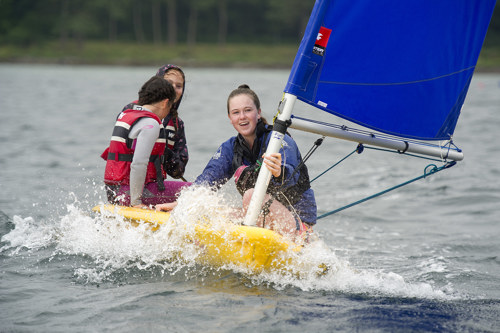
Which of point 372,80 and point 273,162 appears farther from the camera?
point 372,80

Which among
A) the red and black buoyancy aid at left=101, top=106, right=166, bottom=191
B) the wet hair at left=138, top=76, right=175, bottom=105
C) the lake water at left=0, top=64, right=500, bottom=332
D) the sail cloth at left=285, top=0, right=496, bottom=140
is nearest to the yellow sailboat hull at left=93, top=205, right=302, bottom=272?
the lake water at left=0, top=64, right=500, bottom=332

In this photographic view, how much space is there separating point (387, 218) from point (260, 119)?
137 inches

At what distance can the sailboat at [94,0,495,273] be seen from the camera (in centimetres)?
405

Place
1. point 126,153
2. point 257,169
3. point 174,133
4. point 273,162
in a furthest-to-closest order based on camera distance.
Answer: point 174,133
point 126,153
point 257,169
point 273,162

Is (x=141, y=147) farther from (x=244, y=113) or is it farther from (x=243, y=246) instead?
(x=243, y=246)

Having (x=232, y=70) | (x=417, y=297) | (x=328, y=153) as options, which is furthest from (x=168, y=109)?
(x=232, y=70)

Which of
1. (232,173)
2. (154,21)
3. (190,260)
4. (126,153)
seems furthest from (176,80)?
(154,21)

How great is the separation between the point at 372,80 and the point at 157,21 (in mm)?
69511

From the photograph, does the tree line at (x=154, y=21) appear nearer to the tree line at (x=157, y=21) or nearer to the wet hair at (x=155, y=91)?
the tree line at (x=157, y=21)

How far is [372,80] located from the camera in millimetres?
4246

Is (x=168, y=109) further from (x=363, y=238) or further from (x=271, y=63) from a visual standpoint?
(x=271, y=63)

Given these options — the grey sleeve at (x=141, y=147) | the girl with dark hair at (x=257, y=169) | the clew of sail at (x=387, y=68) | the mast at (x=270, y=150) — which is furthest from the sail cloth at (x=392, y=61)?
the grey sleeve at (x=141, y=147)

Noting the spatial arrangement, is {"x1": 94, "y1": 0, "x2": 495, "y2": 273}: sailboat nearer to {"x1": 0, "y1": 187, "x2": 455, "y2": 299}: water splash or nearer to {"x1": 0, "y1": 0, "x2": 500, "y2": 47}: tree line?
{"x1": 0, "y1": 187, "x2": 455, "y2": 299}: water splash

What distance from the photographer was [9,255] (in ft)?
16.3
